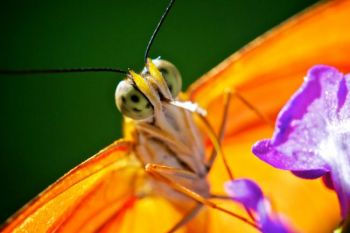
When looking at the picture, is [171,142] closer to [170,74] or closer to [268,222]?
[170,74]

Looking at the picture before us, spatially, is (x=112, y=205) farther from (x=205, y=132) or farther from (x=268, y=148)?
(x=268, y=148)

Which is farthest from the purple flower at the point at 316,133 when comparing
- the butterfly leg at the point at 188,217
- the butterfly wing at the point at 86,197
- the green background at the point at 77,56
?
the green background at the point at 77,56

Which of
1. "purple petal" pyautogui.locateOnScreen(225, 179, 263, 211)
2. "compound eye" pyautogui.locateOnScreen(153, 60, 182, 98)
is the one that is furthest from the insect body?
"purple petal" pyautogui.locateOnScreen(225, 179, 263, 211)

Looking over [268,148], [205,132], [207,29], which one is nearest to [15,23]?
[207,29]

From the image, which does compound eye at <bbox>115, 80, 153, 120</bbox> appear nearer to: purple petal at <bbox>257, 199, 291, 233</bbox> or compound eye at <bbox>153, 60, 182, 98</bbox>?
compound eye at <bbox>153, 60, 182, 98</bbox>

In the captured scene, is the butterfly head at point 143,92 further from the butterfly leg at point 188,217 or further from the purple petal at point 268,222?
the purple petal at point 268,222
